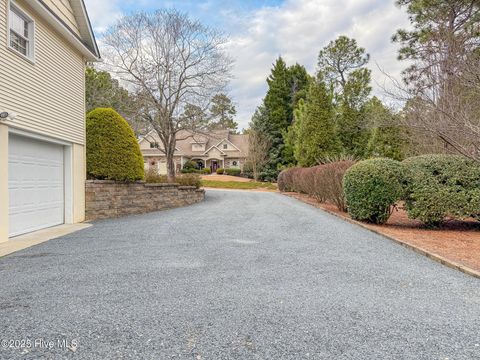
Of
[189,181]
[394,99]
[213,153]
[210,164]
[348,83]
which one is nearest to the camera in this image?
[394,99]

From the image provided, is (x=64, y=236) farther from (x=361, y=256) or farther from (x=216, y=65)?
(x=216, y=65)

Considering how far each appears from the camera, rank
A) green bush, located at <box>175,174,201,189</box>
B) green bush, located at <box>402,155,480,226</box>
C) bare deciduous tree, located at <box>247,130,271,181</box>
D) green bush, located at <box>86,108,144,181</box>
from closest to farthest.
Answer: green bush, located at <box>402,155,480,226</box>, green bush, located at <box>86,108,144,181</box>, green bush, located at <box>175,174,201,189</box>, bare deciduous tree, located at <box>247,130,271,181</box>

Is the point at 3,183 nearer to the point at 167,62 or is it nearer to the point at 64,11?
the point at 64,11

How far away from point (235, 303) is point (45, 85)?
23.9 ft

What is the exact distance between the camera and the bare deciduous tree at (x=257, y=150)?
32191mm

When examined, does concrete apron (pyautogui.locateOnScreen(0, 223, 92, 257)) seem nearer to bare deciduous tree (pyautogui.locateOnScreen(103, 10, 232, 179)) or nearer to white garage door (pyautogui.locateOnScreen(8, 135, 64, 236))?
white garage door (pyautogui.locateOnScreen(8, 135, 64, 236))

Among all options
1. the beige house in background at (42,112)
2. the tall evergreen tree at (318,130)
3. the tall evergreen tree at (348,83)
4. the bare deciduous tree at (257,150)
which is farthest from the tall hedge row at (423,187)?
the bare deciduous tree at (257,150)

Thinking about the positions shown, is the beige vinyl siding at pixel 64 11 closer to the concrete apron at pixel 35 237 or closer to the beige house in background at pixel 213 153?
the concrete apron at pixel 35 237

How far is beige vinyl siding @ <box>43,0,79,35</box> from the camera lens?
7961 millimetres

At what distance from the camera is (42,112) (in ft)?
24.3

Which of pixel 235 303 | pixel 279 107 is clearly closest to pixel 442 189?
pixel 235 303

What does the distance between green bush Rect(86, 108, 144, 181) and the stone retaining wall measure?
0.37m

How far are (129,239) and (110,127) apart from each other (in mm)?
4767

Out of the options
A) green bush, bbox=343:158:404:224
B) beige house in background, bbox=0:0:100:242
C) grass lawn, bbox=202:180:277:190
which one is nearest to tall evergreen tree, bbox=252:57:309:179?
grass lawn, bbox=202:180:277:190
